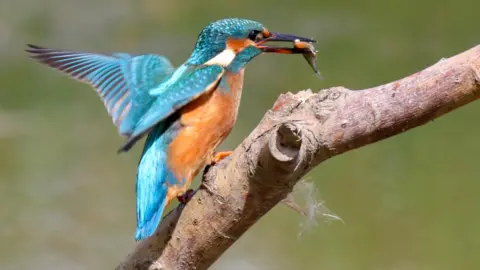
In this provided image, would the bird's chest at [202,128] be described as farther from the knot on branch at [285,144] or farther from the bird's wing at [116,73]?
the knot on branch at [285,144]

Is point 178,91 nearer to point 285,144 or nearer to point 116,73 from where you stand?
point 116,73

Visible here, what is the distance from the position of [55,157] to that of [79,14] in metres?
0.63

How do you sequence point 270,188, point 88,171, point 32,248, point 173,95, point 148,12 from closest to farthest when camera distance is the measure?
point 270,188, point 173,95, point 32,248, point 88,171, point 148,12

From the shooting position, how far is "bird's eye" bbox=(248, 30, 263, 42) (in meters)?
1.28

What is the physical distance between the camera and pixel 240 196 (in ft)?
3.39

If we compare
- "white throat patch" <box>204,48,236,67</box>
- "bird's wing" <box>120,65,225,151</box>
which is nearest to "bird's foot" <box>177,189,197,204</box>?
"bird's wing" <box>120,65,225,151</box>

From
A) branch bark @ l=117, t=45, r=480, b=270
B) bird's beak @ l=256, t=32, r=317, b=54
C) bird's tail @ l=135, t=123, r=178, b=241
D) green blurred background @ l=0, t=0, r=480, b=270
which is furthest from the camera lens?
green blurred background @ l=0, t=0, r=480, b=270

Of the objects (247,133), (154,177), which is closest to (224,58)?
(154,177)

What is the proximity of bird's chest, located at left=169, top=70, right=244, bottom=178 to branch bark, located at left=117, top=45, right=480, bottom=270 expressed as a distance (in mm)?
93

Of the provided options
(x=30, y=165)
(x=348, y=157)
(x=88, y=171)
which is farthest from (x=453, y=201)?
(x=30, y=165)

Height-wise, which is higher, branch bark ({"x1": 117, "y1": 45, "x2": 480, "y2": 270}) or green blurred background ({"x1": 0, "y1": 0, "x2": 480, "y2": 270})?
branch bark ({"x1": 117, "y1": 45, "x2": 480, "y2": 270})

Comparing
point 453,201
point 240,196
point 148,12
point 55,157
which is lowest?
point 453,201

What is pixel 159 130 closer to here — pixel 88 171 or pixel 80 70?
pixel 80 70

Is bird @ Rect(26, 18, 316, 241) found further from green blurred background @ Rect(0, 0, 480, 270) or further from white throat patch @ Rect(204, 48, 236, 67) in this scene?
green blurred background @ Rect(0, 0, 480, 270)
